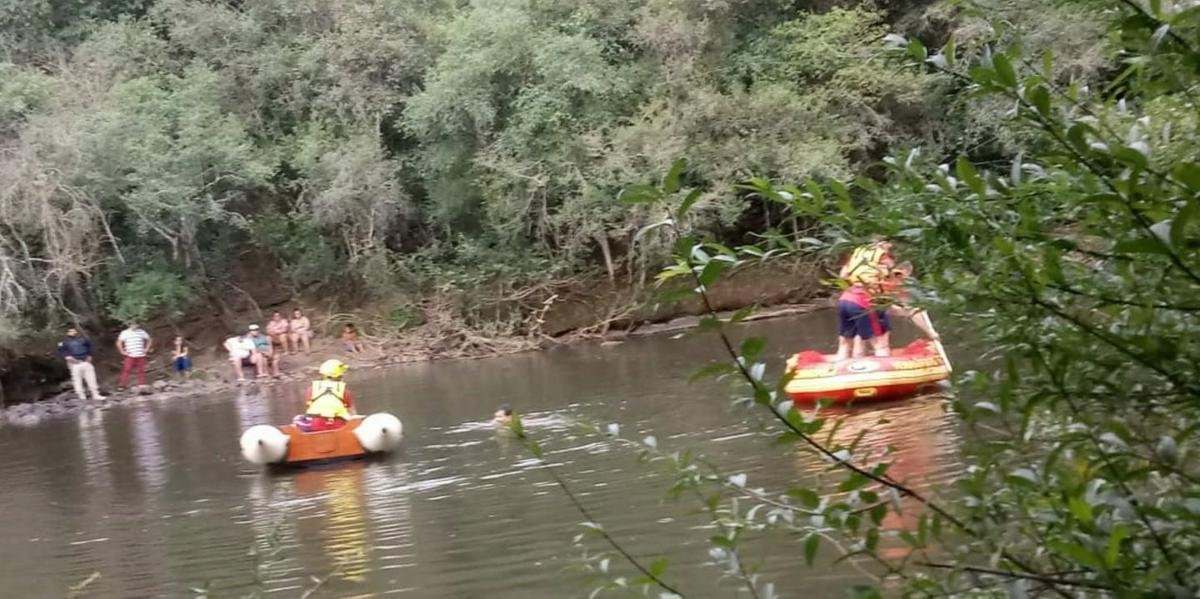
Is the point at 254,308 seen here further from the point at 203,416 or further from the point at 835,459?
the point at 835,459

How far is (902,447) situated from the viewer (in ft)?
24.6

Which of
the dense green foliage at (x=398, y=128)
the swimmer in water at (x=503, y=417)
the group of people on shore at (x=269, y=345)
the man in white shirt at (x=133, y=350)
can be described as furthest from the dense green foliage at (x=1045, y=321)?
the man in white shirt at (x=133, y=350)

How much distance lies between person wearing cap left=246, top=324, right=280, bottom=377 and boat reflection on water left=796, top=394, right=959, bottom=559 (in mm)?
14406

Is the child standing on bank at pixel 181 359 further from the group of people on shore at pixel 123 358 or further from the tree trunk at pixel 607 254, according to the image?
the tree trunk at pixel 607 254

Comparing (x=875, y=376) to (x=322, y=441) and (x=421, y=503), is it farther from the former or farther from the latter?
(x=322, y=441)

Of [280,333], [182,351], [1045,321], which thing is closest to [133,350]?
[182,351]

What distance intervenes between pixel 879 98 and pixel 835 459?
22.5 metres

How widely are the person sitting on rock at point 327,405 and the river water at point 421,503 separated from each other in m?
0.50

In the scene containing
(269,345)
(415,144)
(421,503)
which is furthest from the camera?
(415,144)

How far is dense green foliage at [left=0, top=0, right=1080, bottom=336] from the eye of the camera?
2250cm

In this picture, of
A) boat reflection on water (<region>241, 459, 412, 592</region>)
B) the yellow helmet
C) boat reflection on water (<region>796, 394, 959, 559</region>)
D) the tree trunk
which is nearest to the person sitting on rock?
the yellow helmet

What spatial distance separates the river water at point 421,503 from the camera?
6.58 metres

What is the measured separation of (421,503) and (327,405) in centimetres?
288

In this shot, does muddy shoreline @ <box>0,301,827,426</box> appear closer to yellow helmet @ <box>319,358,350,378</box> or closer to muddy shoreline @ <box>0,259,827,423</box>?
muddy shoreline @ <box>0,259,827,423</box>
